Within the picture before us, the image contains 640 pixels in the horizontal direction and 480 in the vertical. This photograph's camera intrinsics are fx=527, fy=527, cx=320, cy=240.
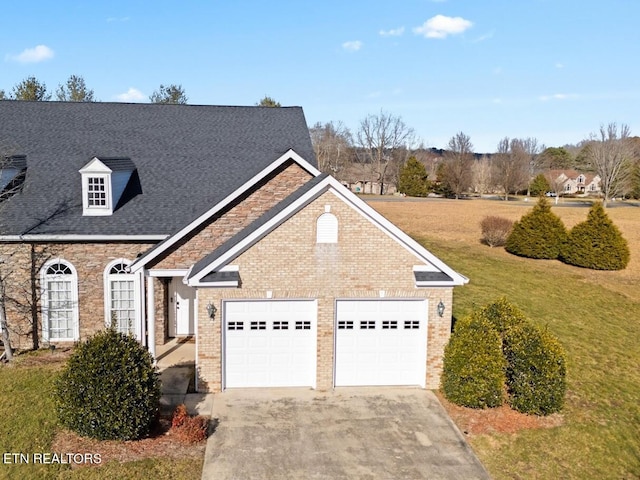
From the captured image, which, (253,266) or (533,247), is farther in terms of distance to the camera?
(533,247)

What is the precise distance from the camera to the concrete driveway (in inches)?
448

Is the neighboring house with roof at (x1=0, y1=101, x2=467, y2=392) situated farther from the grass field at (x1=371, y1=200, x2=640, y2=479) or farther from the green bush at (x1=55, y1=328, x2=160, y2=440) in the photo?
the grass field at (x1=371, y1=200, x2=640, y2=479)

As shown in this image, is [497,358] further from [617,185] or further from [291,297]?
[617,185]

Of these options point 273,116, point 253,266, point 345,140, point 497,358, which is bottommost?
point 497,358

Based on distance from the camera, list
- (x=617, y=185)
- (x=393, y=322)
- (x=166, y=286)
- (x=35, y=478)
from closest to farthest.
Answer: (x=35, y=478)
(x=393, y=322)
(x=166, y=286)
(x=617, y=185)

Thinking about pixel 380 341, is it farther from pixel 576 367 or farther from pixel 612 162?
pixel 612 162

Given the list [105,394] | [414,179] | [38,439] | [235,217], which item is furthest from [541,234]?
[414,179]

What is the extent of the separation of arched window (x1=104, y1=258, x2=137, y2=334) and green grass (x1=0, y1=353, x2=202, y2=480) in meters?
3.07

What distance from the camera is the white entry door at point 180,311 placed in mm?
19438

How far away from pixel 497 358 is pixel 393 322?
2980mm

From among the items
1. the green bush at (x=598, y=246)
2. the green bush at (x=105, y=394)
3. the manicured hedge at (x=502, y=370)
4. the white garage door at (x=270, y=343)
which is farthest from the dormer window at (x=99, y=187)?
the green bush at (x=598, y=246)

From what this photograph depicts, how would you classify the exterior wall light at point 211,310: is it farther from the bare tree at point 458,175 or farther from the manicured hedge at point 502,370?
the bare tree at point 458,175

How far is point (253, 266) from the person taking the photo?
47.9 ft


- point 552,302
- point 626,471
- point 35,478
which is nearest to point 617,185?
point 552,302
